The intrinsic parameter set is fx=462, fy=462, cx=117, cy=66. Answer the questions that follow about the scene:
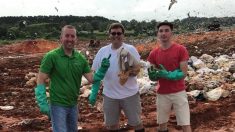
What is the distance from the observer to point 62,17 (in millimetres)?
76062

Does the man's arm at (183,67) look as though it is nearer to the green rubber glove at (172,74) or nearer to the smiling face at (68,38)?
the green rubber glove at (172,74)

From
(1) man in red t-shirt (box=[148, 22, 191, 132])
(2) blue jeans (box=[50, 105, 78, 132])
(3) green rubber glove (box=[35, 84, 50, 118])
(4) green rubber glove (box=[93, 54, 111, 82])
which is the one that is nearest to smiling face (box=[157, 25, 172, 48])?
(1) man in red t-shirt (box=[148, 22, 191, 132])

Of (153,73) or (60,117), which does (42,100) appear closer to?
(60,117)

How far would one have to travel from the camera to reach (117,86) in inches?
213

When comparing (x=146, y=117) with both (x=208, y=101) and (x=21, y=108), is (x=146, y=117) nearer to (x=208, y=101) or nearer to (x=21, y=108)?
(x=208, y=101)

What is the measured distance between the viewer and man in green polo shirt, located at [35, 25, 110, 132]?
4730 mm

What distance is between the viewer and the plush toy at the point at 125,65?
5285 millimetres

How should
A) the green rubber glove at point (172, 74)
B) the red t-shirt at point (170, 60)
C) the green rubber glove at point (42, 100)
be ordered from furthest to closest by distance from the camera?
the red t-shirt at point (170, 60) → the green rubber glove at point (172, 74) → the green rubber glove at point (42, 100)

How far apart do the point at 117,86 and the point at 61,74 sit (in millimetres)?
865

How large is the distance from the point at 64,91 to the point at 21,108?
18.2 feet

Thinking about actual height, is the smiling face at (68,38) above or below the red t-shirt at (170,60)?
A: above

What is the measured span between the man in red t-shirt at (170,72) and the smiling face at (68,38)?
1.05 metres

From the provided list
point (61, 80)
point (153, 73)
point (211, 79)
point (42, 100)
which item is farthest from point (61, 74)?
point (211, 79)

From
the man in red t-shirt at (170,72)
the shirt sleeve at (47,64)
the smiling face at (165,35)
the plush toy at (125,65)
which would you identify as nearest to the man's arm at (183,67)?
the man in red t-shirt at (170,72)
